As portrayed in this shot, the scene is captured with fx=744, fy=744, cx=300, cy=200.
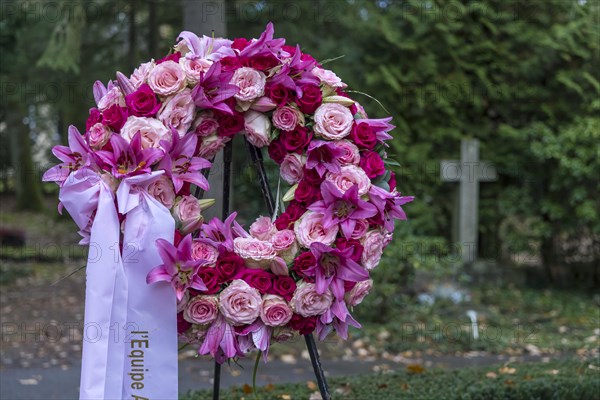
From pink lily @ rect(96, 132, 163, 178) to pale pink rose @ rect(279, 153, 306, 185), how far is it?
22.2 inches

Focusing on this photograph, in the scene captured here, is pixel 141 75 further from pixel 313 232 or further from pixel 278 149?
pixel 313 232

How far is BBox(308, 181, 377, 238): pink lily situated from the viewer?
3055 mm

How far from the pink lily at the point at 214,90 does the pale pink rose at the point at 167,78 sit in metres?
0.08

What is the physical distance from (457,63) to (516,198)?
187cm

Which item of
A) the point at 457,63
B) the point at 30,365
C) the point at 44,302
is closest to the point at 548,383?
the point at 30,365

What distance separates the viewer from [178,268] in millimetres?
2990

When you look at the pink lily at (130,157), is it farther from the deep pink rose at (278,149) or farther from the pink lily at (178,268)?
the deep pink rose at (278,149)

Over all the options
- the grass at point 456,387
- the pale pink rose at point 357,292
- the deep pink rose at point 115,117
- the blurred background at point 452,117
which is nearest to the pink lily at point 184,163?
the deep pink rose at point 115,117

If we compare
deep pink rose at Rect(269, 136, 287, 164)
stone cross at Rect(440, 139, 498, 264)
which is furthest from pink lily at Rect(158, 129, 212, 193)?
stone cross at Rect(440, 139, 498, 264)

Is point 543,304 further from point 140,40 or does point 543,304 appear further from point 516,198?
point 140,40

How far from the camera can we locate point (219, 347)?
10.4ft

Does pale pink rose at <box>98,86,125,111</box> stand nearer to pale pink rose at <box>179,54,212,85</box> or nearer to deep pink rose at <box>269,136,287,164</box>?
pale pink rose at <box>179,54,212,85</box>

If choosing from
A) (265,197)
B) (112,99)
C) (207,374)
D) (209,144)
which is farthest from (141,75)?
(207,374)

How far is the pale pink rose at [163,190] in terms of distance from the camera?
10.1 ft
